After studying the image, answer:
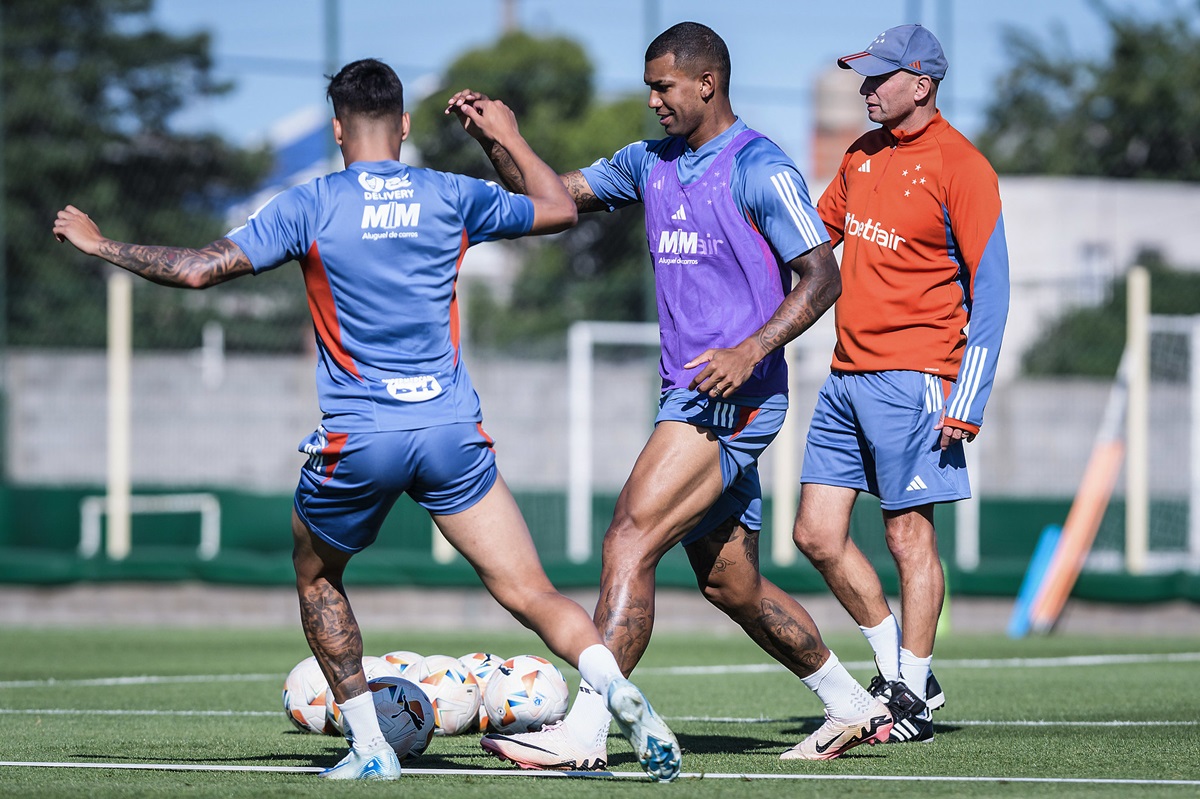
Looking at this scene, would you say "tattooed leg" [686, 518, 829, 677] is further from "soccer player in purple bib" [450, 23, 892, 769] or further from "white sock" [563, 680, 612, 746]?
"white sock" [563, 680, 612, 746]

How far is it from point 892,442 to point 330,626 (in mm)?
2397

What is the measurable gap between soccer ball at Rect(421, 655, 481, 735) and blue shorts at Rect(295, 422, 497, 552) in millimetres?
1509

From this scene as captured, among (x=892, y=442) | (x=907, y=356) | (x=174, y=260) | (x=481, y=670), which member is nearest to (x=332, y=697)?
(x=481, y=670)

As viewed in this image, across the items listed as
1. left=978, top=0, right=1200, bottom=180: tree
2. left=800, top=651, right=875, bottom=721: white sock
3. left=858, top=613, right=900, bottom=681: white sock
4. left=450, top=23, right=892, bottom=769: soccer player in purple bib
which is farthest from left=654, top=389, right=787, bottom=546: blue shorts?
left=978, top=0, right=1200, bottom=180: tree

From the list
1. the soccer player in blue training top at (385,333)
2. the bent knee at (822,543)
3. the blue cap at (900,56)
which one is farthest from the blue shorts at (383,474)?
the blue cap at (900,56)

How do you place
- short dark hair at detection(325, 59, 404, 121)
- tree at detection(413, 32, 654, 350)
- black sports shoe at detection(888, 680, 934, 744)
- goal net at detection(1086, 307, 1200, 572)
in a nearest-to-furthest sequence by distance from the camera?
1. short dark hair at detection(325, 59, 404, 121)
2. black sports shoe at detection(888, 680, 934, 744)
3. goal net at detection(1086, 307, 1200, 572)
4. tree at detection(413, 32, 654, 350)

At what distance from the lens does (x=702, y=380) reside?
212 inches

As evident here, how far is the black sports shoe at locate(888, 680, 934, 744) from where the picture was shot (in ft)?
20.7

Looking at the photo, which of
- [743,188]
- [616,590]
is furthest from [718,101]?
[616,590]

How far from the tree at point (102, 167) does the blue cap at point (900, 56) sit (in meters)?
11.3

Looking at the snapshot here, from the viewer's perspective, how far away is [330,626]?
538cm

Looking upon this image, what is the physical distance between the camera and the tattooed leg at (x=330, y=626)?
211 inches

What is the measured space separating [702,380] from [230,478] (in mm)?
11929

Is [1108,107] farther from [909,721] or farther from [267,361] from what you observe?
[909,721]
